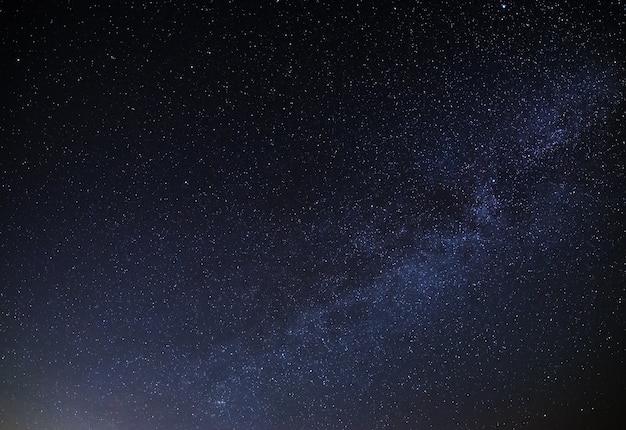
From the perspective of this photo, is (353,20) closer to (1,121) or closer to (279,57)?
(279,57)

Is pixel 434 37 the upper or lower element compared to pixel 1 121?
lower

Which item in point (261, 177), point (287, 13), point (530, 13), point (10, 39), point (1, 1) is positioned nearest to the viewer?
point (1, 1)

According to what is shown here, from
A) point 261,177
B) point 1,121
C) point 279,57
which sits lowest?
point 261,177

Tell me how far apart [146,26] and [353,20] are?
73 cm

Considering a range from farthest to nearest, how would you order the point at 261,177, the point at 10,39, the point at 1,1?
the point at 261,177, the point at 10,39, the point at 1,1

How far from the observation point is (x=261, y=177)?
1.83 m

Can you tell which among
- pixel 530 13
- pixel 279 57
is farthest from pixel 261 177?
pixel 530 13

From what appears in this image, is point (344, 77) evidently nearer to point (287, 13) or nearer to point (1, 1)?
point (287, 13)

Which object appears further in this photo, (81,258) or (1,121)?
(81,258)

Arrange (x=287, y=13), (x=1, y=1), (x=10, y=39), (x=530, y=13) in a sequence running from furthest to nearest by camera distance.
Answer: (x=530, y=13), (x=287, y=13), (x=10, y=39), (x=1, y=1)

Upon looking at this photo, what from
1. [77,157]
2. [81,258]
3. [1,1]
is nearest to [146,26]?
[1,1]

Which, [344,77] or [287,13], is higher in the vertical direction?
[287,13]

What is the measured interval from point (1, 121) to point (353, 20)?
4.32 ft

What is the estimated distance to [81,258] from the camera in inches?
74.5
